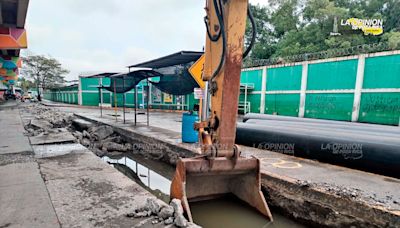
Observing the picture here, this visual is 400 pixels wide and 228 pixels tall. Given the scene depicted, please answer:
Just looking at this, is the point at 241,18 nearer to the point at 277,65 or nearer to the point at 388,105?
the point at 388,105

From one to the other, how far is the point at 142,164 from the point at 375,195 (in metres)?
4.80

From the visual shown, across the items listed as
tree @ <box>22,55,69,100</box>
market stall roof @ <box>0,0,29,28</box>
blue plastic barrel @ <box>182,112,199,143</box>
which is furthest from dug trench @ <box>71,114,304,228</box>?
tree @ <box>22,55,69,100</box>

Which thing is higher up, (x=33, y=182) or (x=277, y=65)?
(x=277, y=65)

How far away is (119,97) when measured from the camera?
2091cm

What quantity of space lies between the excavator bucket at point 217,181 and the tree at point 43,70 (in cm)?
3671

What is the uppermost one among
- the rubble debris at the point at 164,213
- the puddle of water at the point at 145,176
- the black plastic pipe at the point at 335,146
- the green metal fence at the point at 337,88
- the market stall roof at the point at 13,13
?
the market stall roof at the point at 13,13

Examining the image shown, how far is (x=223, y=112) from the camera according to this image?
2641mm

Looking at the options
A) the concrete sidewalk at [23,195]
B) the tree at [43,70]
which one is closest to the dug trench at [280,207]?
the concrete sidewalk at [23,195]

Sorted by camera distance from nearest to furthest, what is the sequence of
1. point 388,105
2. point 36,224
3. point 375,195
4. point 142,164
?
point 36,224
point 375,195
point 142,164
point 388,105

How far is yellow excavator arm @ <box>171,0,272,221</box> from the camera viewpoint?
255 cm

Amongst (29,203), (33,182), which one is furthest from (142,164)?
(29,203)

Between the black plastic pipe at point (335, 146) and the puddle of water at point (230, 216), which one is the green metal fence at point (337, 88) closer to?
the black plastic pipe at point (335, 146)

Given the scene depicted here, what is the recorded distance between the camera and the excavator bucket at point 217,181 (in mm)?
2557

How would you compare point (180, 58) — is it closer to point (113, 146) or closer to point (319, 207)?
point (113, 146)
